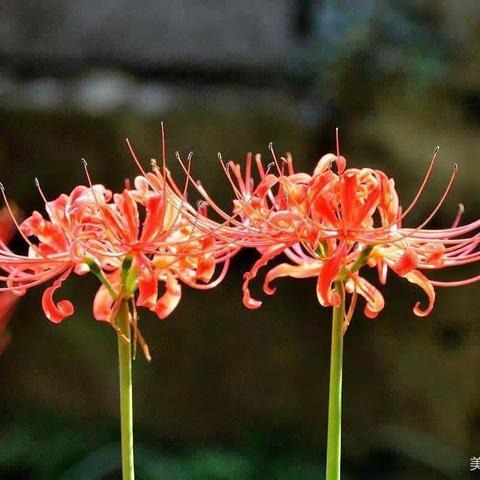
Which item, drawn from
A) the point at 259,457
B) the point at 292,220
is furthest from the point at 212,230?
the point at 259,457

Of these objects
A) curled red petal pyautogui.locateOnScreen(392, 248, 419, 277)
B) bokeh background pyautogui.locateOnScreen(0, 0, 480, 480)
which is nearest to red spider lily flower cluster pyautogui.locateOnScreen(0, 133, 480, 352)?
curled red petal pyautogui.locateOnScreen(392, 248, 419, 277)

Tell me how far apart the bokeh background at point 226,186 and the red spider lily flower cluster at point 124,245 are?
3.09 ft

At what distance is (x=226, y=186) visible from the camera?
5.03ft

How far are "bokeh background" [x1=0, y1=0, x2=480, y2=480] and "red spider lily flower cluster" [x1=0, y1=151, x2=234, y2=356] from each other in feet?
3.09

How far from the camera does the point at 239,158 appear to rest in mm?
1545

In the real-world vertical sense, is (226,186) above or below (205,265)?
above

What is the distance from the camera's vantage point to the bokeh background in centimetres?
150

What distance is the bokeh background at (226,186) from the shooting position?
150cm

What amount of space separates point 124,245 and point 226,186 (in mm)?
1027

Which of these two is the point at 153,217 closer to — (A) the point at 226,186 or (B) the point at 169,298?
(B) the point at 169,298

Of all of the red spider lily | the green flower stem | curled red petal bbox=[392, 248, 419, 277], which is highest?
the red spider lily

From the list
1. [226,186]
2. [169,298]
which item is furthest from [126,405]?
[226,186]

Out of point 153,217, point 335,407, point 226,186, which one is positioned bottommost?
point 335,407

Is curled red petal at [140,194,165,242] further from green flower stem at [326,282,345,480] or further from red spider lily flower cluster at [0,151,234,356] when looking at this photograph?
green flower stem at [326,282,345,480]
